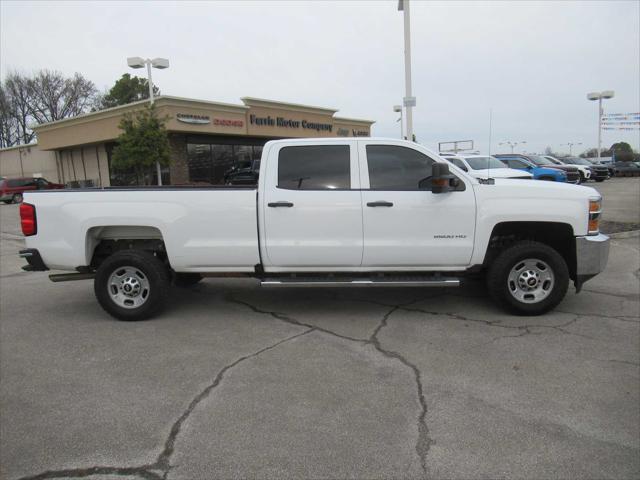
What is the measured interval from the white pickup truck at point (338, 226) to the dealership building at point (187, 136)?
21228mm

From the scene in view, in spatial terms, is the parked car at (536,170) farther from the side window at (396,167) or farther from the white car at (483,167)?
the side window at (396,167)

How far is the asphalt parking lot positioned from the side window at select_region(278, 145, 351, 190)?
154 cm

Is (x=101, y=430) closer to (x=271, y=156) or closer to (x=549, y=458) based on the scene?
(x=549, y=458)

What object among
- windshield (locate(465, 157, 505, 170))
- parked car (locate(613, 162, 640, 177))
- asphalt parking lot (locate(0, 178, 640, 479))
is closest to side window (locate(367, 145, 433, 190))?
asphalt parking lot (locate(0, 178, 640, 479))

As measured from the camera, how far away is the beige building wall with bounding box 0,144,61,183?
3697cm

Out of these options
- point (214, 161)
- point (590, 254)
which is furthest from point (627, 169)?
point (590, 254)

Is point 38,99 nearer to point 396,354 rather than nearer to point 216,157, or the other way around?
point 216,157

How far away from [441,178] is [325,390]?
257cm

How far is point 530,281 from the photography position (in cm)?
558

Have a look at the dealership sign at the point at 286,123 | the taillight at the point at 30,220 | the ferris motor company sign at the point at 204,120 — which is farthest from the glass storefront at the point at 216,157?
the taillight at the point at 30,220

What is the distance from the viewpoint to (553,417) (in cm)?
343

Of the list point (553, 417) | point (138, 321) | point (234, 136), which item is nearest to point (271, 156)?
point (138, 321)

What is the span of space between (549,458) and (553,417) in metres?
0.54

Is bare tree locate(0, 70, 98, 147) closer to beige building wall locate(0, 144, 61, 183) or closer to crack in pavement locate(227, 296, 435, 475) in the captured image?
beige building wall locate(0, 144, 61, 183)
